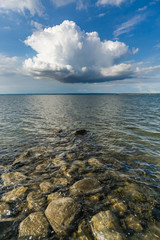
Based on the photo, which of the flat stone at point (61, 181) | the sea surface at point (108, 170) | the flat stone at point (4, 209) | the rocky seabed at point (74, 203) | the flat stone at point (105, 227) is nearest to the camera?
the flat stone at point (105, 227)

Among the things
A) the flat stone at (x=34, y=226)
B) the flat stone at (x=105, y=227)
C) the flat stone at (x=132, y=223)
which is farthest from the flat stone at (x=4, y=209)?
the flat stone at (x=132, y=223)

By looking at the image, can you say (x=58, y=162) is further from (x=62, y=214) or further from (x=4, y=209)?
(x=62, y=214)

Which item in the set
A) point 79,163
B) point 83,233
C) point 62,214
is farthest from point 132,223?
point 79,163

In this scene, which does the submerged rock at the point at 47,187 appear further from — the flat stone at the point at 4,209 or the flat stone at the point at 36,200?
the flat stone at the point at 4,209

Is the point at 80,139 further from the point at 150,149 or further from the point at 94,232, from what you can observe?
the point at 94,232

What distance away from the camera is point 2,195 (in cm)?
646

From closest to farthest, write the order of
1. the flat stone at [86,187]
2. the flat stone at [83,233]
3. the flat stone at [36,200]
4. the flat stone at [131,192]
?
the flat stone at [83,233]
the flat stone at [36,200]
the flat stone at [131,192]
the flat stone at [86,187]

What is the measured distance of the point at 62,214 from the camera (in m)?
5.01

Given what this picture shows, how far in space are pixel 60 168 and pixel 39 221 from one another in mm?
4339

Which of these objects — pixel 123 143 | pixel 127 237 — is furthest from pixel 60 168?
pixel 123 143

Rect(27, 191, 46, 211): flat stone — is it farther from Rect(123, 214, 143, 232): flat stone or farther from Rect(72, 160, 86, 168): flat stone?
Rect(123, 214, 143, 232): flat stone

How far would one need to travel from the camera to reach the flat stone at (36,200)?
5.67 metres

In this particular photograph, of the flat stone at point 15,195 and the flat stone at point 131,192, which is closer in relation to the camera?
the flat stone at point 15,195

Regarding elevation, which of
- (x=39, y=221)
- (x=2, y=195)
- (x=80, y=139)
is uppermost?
(x=39, y=221)
